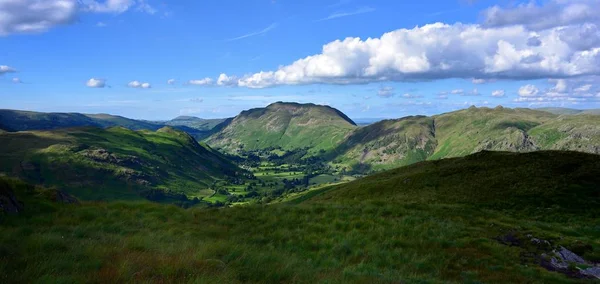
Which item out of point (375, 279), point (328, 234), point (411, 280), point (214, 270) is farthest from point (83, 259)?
point (328, 234)

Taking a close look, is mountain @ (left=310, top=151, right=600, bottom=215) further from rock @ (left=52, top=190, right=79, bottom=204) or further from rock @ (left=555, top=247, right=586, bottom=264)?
rock @ (left=52, top=190, right=79, bottom=204)

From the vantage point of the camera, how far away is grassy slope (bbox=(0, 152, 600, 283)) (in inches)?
425

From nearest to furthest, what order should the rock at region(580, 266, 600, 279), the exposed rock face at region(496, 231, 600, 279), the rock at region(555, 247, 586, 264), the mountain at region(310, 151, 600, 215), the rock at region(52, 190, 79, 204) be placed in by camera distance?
the rock at region(580, 266, 600, 279), the exposed rock face at region(496, 231, 600, 279), the rock at region(555, 247, 586, 264), the rock at region(52, 190, 79, 204), the mountain at region(310, 151, 600, 215)

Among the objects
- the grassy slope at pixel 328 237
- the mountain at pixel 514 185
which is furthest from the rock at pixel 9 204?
the mountain at pixel 514 185

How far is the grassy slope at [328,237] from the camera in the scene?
35.4 feet

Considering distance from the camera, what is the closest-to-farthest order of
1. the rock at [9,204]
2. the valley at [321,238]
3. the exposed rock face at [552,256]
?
the valley at [321,238]
the exposed rock face at [552,256]
the rock at [9,204]

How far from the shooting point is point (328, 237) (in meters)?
22.2

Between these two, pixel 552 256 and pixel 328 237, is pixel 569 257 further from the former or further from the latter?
pixel 328 237

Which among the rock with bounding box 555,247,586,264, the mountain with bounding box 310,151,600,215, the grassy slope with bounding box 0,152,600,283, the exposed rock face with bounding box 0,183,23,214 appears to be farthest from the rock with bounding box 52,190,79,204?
the rock with bounding box 555,247,586,264

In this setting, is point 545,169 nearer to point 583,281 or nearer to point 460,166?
point 460,166

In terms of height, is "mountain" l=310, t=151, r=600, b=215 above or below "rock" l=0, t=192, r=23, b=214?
below

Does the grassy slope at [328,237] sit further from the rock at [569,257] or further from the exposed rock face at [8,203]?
the rock at [569,257]

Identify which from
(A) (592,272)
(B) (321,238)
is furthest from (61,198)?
(A) (592,272)

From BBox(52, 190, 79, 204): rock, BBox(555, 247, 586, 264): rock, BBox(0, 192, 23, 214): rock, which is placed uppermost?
BBox(0, 192, 23, 214): rock
